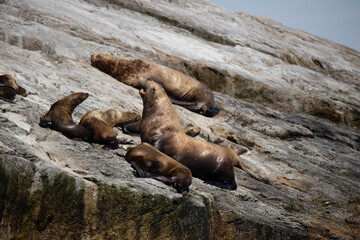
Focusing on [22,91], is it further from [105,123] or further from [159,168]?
[159,168]

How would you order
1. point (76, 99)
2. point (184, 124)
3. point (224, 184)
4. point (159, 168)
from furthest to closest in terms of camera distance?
point (184, 124) → point (76, 99) → point (224, 184) → point (159, 168)

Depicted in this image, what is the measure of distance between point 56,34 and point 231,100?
5.57 m

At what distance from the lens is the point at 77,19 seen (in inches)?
568

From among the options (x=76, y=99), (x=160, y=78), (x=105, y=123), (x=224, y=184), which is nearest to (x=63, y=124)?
(x=105, y=123)

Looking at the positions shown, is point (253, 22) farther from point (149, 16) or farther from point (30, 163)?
point (30, 163)

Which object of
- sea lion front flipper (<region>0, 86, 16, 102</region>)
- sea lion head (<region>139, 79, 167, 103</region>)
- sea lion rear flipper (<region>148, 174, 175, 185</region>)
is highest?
sea lion head (<region>139, 79, 167, 103</region>)

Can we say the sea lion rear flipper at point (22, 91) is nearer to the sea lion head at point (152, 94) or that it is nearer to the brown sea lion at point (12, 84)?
the brown sea lion at point (12, 84)

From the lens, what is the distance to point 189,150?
7.08m

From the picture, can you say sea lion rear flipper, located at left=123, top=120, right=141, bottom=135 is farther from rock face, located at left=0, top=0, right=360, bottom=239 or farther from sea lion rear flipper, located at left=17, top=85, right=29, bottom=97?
sea lion rear flipper, located at left=17, top=85, right=29, bottom=97

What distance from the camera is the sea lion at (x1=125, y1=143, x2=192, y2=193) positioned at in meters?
5.80

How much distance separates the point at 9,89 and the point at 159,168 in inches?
115

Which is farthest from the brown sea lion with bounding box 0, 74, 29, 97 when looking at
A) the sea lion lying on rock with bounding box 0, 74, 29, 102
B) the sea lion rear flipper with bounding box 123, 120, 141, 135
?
the sea lion rear flipper with bounding box 123, 120, 141, 135

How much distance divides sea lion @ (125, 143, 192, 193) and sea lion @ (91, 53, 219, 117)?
5.19 meters

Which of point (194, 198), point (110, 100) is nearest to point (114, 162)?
point (194, 198)
